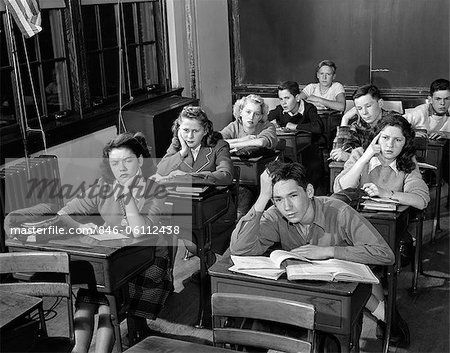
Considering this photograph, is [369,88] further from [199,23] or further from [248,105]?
[199,23]

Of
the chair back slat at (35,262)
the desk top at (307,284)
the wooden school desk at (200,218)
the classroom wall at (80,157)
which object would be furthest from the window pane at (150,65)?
the desk top at (307,284)

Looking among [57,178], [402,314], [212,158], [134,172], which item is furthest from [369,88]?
[57,178]

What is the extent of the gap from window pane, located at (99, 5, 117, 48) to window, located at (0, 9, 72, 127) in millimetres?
589

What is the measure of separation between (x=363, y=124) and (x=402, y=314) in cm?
152

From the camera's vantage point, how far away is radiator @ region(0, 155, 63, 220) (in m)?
4.31

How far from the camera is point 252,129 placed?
500 centimetres

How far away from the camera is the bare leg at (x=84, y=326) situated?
2.89 metres

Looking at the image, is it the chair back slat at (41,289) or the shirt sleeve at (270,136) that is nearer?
the chair back slat at (41,289)

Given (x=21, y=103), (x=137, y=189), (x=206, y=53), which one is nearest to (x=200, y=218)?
(x=137, y=189)

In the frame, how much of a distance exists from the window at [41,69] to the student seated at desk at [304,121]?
6.38 feet

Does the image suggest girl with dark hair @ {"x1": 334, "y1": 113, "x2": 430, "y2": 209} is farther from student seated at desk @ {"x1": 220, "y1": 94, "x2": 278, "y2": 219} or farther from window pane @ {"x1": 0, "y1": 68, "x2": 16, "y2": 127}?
window pane @ {"x1": 0, "y1": 68, "x2": 16, "y2": 127}

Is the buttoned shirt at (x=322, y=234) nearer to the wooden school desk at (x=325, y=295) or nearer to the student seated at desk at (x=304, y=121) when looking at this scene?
the wooden school desk at (x=325, y=295)

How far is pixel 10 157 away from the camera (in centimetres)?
464

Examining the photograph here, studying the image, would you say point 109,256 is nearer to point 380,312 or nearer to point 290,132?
point 380,312
